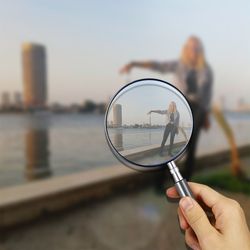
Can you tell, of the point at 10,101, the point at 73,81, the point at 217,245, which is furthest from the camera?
the point at 73,81

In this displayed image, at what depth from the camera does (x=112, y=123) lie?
323mm

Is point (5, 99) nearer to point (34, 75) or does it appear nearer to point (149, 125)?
point (34, 75)

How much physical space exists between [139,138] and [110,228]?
1.43 metres

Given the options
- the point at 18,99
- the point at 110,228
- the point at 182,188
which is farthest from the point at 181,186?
the point at 110,228

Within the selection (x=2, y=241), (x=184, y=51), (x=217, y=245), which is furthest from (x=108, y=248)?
(x=217, y=245)

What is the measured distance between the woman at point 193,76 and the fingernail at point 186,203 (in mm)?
1300

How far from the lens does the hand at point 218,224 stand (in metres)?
0.31

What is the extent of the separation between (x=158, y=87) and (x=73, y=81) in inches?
51.6

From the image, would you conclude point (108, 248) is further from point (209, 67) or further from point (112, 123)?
point (112, 123)

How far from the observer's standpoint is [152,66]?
1587 millimetres

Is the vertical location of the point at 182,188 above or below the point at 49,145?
above

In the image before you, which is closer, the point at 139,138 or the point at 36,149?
the point at 139,138

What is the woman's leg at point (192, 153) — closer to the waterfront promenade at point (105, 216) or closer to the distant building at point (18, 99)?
the waterfront promenade at point (105, 216)

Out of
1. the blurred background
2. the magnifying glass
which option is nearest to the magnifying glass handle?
the magnifying glass
